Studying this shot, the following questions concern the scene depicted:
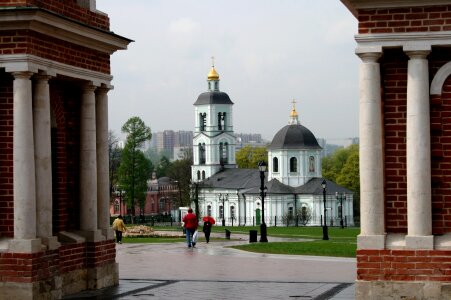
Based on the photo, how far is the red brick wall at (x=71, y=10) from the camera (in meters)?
19.6

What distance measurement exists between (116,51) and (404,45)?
7.56 m

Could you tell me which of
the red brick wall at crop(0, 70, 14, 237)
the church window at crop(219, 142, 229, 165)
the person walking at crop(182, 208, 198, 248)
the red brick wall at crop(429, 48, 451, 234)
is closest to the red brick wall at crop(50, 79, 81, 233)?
the red brick wall at crop(0, 70, 14, 237)

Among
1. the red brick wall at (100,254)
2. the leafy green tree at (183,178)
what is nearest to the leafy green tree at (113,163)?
the leafy green tree at (183,178)

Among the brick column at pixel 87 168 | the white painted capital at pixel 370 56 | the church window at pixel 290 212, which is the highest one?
the white painted capital at pixel 370 56

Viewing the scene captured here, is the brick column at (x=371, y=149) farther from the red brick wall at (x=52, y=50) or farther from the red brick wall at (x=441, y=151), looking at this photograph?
the red brick wall at (x=52, y=50)

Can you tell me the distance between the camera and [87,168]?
73.4ft

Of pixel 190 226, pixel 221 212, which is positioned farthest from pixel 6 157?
pixel 221 212

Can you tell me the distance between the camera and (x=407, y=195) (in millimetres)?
18312

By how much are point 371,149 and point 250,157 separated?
→ 16511 centimetres

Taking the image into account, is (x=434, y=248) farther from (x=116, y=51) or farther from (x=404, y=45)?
(x=116, y=51)

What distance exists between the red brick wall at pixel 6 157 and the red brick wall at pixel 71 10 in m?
1.44

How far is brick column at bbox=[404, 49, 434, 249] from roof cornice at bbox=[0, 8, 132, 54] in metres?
6.72

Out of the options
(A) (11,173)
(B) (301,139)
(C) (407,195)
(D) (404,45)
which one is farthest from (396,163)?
(B) (301,139)

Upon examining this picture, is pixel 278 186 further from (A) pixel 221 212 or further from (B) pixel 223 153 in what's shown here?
(B) pixel 223 153
